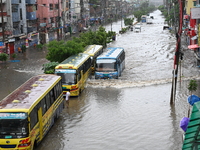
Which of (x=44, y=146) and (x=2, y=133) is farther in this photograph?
(x=44, y=146)

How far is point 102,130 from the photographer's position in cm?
1725

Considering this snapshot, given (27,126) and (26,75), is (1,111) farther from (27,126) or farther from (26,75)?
(26,75)

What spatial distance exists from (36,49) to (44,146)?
37.8m

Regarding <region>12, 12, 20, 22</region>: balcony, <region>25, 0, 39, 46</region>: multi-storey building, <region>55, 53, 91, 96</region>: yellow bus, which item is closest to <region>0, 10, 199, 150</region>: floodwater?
<region>55, 53, 91, 96</region>: yellow bus

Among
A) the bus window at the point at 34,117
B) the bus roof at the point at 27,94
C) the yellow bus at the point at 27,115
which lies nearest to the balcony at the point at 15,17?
the bus roof at the point at 27,94

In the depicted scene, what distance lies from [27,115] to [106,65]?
15.8 m

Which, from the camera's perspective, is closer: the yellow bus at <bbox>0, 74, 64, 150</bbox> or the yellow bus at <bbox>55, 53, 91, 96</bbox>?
the yellow bus at <bbox>0, 74, 64, 150</bbox>

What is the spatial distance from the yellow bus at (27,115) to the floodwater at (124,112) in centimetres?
114

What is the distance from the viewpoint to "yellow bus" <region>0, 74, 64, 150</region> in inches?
516

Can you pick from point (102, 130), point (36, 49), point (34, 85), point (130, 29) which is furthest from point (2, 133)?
point (130, 29)

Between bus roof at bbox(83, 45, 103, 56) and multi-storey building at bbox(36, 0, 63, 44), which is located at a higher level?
multi-storey building at bbox(36, 0, 63, 44)

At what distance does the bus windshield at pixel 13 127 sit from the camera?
43.0 ft

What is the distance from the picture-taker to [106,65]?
28.6 metres

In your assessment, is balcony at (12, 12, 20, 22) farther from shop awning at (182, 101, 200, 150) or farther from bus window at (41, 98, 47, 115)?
shop awning at (182, 101, 200, 150)
